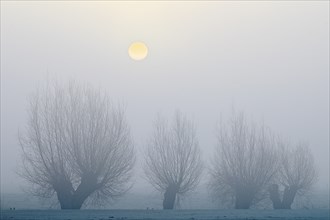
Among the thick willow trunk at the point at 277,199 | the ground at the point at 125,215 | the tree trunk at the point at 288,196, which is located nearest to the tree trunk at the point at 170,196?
the thick willow trunk at the point at 277,199

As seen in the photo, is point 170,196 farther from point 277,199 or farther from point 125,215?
point 125,215

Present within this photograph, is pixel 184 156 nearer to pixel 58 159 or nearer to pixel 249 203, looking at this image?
pixel 249 203

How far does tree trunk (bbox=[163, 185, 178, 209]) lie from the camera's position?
168 feet

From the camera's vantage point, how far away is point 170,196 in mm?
52281

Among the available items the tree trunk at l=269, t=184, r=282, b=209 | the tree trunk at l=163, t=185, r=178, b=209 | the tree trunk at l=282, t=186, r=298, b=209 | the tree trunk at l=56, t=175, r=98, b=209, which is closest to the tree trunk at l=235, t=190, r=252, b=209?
the tree trunk at l=269, t=184, r=282, b=209

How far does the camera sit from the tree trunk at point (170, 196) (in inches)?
2016

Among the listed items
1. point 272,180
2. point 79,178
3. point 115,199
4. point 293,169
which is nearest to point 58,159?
point 79,178

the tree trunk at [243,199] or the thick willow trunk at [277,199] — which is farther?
the thick willow trunk at [277,199]

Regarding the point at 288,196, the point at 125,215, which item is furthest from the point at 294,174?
the point at 125,215

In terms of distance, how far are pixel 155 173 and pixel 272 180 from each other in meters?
11.9

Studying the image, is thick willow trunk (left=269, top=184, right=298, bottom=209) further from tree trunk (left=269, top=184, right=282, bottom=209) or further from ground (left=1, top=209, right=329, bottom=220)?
ground (left=1, top=209, right=329, bottom=220)

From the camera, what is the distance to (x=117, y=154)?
47375mm

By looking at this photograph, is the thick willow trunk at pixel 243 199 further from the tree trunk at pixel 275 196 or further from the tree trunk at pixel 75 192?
the tree trunk at pixel 75 192

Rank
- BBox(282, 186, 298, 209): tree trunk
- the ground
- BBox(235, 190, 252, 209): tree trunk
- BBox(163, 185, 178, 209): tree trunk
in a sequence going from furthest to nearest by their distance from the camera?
1. BBox(282, 186, 298, 209): tree trunk
2. BBox(235, 190, 252, 209): tree trunk
3. BBox(163, 185, 178, 209): tree trunk
4. the ground
